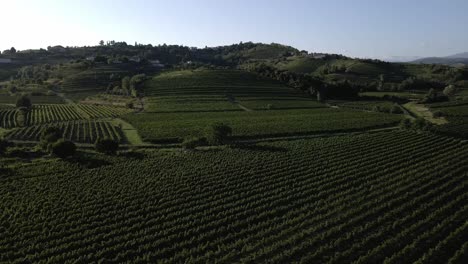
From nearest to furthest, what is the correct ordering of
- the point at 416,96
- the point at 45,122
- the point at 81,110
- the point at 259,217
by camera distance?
1. the point at 259,217
2. the point at 45,122
3. the point at 81,110
4. the point at 416,96

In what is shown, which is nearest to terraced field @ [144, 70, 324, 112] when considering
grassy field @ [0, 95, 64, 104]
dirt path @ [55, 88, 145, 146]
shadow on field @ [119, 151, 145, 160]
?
dirt path @ [55, 88, 145, 146]

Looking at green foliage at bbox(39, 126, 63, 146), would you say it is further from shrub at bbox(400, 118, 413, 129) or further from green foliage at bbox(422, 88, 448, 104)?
green foliage at bbox(422, 88, 448, 104)

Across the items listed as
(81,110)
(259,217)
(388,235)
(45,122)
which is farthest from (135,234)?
(81,110)

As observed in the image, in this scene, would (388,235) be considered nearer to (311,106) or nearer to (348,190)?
(348,190)

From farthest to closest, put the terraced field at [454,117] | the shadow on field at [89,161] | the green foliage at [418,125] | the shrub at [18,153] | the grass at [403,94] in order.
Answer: the grass at [403,94]
the green foliage at [418,125]
the terraced field at [454,117]
the shrub at [18,153]
the shadow on field at [89,161]

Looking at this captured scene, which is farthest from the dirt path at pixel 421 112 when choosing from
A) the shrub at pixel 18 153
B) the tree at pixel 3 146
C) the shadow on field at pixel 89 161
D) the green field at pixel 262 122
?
the tree at pixel 3 146

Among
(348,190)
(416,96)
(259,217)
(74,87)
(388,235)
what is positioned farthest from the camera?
(74,87)

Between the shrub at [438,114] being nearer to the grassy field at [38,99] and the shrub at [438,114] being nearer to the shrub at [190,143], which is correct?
the shrub at [190,143]
